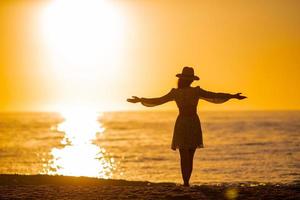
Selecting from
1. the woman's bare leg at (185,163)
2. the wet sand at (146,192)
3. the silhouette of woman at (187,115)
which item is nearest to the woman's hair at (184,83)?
the silhouette of woman at (187,115)

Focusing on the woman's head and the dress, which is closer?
the woman's head

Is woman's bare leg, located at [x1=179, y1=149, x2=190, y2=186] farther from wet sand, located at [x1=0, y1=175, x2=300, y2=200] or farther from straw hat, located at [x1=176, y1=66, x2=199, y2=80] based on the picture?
straw hat, located at [x1=176, y1=66, x2=199, y2=80]

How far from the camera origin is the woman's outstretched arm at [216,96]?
14102 millimetres

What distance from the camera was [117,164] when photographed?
148 ft

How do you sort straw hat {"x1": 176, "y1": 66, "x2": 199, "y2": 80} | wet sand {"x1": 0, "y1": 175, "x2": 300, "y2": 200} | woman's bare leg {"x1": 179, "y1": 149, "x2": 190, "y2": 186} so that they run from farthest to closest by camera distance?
1. woman's bare leg {"x1": 179, "y1": 149, "x2": 190, "y2": 186}
2. straw hat {"x1": 176, "y1": 66, "x2": 199, "y2": 80}
3. wet sand {"x1": 0, "y1": 175, "x2": 300, "y2": 200}

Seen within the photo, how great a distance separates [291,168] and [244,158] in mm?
8528

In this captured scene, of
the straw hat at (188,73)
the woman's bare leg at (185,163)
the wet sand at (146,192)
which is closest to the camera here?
the wet sand at (146,192)

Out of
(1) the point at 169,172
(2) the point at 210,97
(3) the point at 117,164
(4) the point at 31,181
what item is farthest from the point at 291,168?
(2) the point at 210,97

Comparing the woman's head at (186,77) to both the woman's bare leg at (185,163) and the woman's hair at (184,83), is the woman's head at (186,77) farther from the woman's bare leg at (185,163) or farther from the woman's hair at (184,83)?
the woman's bare leg at (185,163)

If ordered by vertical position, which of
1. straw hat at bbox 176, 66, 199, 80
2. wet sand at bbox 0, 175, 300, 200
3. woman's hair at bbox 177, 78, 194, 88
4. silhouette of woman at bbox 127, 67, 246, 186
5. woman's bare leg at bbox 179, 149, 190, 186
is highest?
straw hat at bbox 176, 66, 199, 80

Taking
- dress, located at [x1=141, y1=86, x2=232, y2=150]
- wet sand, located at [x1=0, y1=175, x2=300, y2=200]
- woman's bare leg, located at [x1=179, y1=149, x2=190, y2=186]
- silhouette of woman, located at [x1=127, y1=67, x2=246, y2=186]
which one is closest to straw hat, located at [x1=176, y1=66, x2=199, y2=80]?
silhouette of woman, located at [x1=127, y1=67, x2=246, y2=186]

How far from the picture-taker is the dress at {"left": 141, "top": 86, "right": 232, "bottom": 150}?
14.0 meters

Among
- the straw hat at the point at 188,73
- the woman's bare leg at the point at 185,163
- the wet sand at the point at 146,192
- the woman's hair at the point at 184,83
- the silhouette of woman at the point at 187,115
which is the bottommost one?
the wet sand at the point at 146,192

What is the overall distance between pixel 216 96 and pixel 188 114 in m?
0.71
